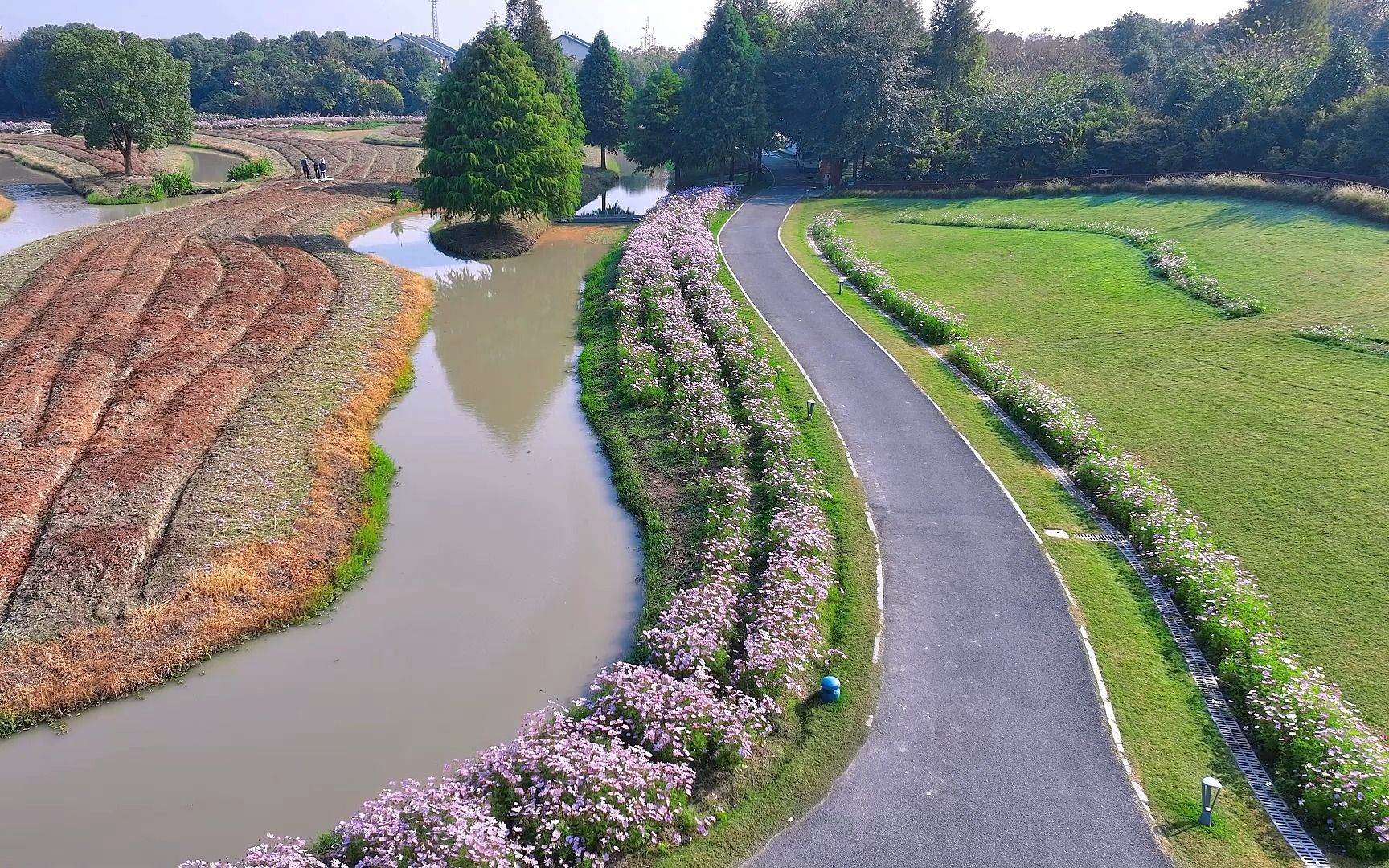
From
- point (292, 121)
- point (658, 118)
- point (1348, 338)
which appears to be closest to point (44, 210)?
point (658, 118)

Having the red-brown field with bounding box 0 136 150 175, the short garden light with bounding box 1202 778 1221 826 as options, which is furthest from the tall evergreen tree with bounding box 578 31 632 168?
the short garden light with bounding box 1202 778 1221 826

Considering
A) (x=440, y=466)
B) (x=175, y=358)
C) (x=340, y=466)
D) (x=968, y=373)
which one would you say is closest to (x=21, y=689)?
(x=340, y=466)

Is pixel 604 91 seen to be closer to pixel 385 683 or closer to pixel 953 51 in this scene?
pixel 953 51

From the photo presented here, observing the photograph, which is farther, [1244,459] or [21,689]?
[1244,459]


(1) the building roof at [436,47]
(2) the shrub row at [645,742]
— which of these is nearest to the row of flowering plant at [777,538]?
(2) the shrub row at [645,742]

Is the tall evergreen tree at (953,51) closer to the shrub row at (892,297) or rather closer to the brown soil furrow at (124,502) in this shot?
the shrub row at (892,297)

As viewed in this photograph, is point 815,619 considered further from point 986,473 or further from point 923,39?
point 923,39
